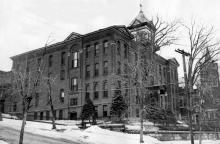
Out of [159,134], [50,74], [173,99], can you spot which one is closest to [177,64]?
[173,99]

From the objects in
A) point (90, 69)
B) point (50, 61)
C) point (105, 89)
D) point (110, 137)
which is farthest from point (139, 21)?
point (110, 137)

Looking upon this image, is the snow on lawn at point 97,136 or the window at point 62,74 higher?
the window at point 62,74

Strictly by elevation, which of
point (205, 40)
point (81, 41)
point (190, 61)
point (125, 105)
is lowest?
point (125, 105)

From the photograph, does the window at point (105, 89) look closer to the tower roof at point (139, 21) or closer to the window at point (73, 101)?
the window at point (73, 101)

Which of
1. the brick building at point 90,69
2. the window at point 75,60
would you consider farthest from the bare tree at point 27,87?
the window at point 75,60

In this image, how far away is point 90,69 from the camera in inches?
1864

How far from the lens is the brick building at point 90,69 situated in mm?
44500

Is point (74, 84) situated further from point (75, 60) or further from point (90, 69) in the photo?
point (75, 60)

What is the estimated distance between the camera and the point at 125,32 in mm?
48281

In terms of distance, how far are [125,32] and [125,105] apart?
15579mm

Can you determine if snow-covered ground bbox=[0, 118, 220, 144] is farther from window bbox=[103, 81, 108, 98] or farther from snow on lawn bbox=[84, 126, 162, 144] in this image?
window bbox=[103, 81, 108, 98]

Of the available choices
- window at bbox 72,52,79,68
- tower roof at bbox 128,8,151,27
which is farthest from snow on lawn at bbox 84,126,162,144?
tower roof at bbox 128,8,151,27

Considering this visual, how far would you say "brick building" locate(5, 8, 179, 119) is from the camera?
44.5 meters

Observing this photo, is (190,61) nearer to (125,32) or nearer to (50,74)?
(125,32)
